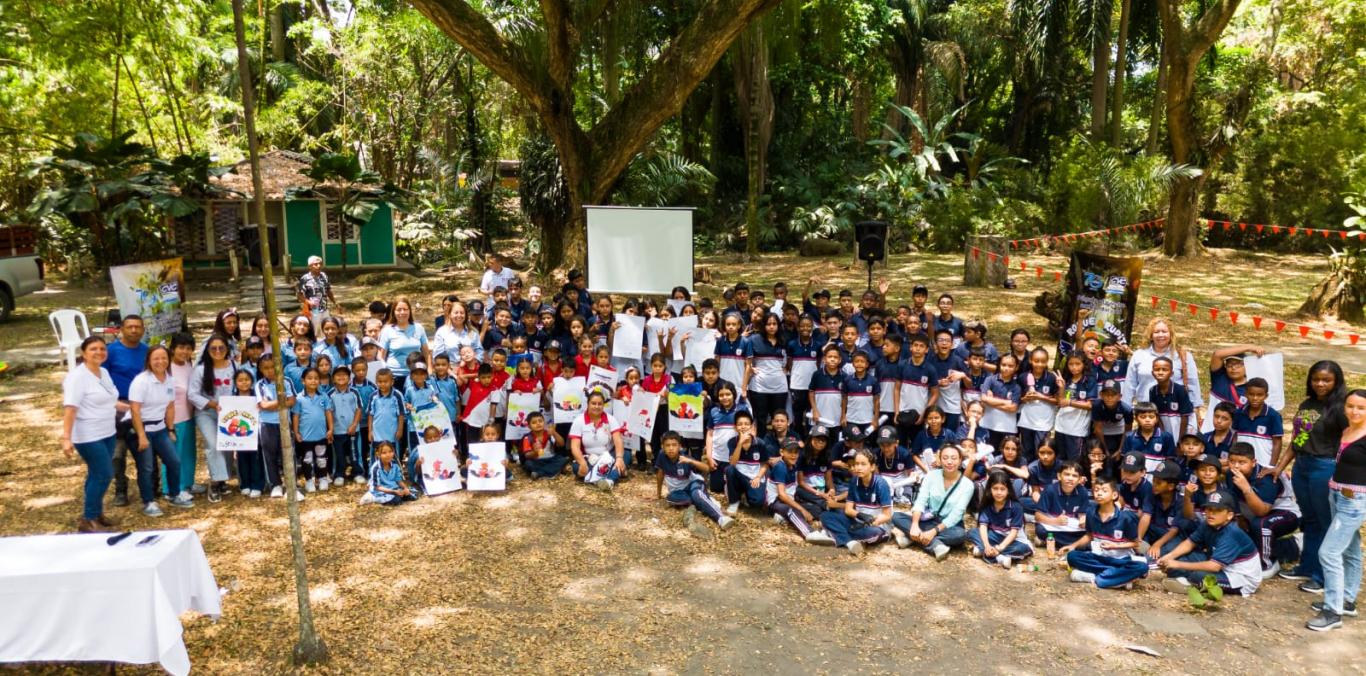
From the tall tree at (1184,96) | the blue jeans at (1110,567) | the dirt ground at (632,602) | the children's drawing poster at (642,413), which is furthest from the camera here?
the tall tree at (1184,96)

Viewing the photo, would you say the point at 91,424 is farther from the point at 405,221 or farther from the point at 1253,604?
the point at 405,221

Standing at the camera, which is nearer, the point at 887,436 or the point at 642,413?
the point at 887,436

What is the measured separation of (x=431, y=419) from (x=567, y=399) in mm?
1264

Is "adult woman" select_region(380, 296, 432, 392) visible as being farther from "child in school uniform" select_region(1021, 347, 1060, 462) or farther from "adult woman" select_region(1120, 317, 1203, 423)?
"adult woman" select_region(1120, 317, 1203, 423)

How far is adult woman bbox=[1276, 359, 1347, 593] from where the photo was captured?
6.31 m

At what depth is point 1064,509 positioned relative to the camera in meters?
7.18

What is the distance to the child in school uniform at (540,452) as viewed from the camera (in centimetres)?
862

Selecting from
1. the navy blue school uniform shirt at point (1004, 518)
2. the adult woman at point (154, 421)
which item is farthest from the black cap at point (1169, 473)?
the adult woman at point (154, 421)

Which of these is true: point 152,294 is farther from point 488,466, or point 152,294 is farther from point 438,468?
point 488,466

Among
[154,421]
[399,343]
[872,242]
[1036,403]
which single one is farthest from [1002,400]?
[154,421]

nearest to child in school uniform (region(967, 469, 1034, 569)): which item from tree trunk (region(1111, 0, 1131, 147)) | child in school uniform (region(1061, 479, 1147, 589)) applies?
child in school uniform (region(1061, 479, 1147, 589))

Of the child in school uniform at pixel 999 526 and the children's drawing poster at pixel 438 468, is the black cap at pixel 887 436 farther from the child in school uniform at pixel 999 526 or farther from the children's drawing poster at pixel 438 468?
the children's drawing poster at pixel 438 468

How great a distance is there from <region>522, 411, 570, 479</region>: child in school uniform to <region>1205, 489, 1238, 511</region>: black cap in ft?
17.4

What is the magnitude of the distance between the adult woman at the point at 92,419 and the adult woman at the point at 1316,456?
28.0 feet
